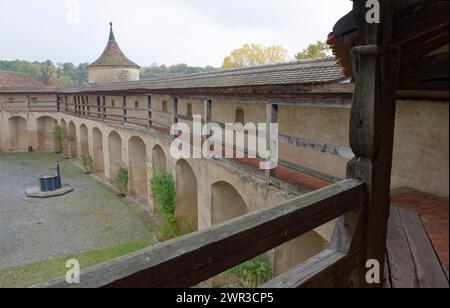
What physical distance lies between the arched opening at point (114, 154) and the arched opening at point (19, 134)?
15.6 meters

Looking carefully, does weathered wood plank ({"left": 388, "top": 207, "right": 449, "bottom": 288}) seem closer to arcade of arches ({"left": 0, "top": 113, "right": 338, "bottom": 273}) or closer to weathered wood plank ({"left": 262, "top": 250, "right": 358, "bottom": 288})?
weathered wood plank ({"left": 262, "top": 250, "right": 358, "bottom": 288})

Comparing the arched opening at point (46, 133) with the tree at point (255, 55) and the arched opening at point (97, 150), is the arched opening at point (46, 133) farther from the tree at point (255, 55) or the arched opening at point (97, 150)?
the tree at point (255, 55)

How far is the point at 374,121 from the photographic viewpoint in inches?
72.7

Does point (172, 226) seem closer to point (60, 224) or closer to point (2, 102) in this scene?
point (60, 224)

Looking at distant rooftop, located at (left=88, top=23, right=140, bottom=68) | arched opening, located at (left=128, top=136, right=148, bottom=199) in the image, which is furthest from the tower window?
distant rooftop, located at (left=88, top=23, right=140, bottom=68)

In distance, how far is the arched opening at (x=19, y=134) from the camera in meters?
29.8

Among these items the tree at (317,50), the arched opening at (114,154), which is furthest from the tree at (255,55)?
the arched opening at (114,154)

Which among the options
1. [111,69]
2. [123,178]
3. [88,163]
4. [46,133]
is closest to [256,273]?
[123,178]

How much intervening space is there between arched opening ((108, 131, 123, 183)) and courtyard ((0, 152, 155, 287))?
1.08m

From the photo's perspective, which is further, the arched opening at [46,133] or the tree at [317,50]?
the arched opening at [46,133]

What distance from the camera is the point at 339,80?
482cm

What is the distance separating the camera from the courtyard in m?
10.8

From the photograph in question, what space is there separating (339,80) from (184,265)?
4.21 meters
